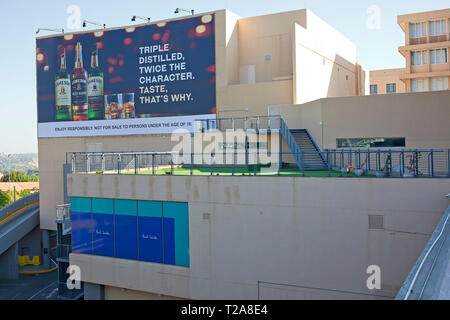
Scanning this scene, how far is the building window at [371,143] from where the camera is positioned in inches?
805

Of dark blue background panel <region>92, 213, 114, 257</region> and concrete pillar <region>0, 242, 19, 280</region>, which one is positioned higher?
dark blue background panel <region>92, 213, 114, 257</region>

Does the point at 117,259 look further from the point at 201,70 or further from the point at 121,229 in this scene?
the point at 201,70

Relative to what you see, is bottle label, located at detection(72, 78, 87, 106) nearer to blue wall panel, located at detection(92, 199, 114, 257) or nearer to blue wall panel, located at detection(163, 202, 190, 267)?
blue wall panel, located at detection(92, 199, 114, 257)

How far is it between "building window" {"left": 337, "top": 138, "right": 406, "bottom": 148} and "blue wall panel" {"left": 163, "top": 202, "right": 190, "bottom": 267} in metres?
8.82

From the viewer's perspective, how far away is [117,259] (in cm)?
1956

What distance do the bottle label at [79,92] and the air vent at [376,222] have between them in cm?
2420

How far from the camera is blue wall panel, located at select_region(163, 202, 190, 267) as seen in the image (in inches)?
699

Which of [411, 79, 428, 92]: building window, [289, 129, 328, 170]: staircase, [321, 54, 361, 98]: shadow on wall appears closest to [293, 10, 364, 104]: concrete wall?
[321, 54, 361, 98]: shadow on wall

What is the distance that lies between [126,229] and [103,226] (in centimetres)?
131

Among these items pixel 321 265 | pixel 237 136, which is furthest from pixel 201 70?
pixel 321 265

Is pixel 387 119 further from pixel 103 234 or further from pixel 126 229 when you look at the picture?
pixel 103 234

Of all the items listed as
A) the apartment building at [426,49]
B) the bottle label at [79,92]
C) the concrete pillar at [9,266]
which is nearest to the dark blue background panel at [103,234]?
the bottle label at [79,92]
